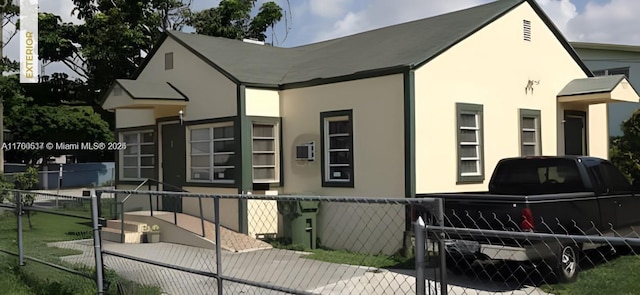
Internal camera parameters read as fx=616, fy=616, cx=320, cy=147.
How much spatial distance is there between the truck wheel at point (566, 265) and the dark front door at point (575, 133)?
7295 millimetres

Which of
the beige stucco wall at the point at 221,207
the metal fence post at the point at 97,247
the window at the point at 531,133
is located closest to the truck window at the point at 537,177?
the window at the point at 531,133

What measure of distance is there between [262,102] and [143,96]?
118 inches

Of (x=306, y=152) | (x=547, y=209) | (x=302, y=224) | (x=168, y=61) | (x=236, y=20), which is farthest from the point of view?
(x=236, y=20)

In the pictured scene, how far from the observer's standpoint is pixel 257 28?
32.5 metres

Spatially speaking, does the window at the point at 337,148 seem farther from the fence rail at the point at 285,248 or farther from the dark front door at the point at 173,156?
the dark front door at the point at 173,156

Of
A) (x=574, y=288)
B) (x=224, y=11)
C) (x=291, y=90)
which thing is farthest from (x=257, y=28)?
(x=574, y=288)

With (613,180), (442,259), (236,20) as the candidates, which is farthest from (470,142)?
(236,20)

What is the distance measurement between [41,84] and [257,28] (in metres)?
12.2

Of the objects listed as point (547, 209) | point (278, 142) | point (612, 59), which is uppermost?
point (612, 59)

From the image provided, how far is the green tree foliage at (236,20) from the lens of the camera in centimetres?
3081

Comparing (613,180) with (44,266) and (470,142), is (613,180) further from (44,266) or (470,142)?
(44,266)

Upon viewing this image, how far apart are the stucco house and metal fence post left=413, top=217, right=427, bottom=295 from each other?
744 centimetres

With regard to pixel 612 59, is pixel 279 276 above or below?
below

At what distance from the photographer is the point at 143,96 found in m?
14.5
